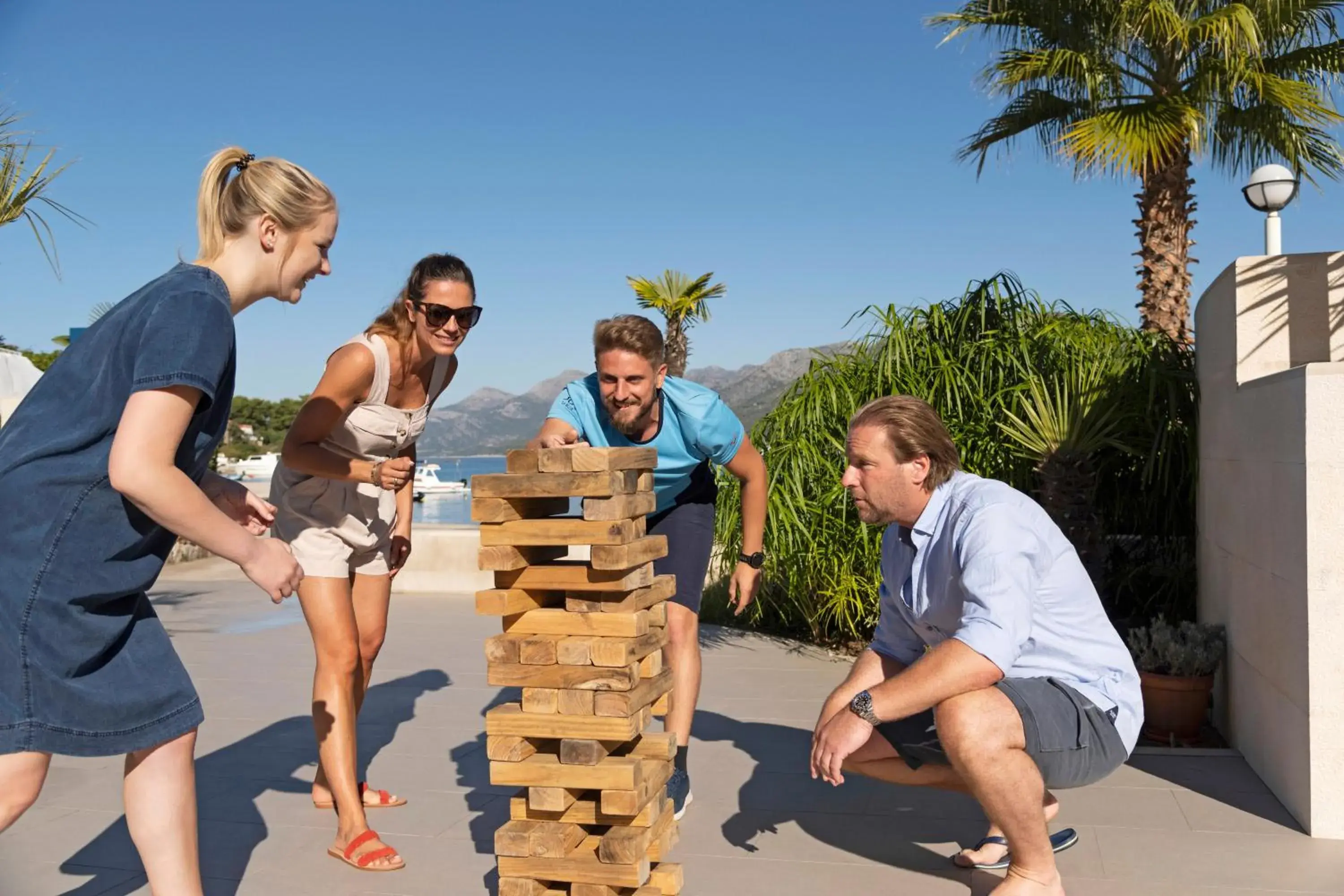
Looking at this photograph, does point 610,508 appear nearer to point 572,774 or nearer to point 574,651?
point 574,651

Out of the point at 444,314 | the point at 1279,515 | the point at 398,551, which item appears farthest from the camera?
the point at 398,551

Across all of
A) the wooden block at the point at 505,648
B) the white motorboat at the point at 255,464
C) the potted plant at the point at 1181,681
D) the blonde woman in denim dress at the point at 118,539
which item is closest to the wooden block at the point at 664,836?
the wooden block at the point at 505,648

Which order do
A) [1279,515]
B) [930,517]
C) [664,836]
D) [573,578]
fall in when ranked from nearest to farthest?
[573,578]
[664,836]
[930,517]
[1279,515]

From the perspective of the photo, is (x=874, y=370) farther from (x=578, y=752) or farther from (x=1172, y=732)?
(x=578, y=752)

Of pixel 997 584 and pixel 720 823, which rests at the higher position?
pixel 997 584

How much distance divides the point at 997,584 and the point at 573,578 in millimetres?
1070

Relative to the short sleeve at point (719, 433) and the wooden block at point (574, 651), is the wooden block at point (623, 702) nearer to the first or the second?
the wooden block at point (574, 651)

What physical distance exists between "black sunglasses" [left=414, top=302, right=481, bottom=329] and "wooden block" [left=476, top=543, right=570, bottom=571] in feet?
3.05

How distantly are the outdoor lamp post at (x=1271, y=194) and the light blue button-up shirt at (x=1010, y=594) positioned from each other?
2.96 meters

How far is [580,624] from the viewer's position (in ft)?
9.36

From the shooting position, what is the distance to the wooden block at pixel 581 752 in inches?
109

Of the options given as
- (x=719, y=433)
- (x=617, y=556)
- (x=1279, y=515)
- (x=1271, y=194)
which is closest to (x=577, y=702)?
(x=617, y=556)

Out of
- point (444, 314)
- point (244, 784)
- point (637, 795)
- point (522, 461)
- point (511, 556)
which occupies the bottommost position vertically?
point (244, 784)

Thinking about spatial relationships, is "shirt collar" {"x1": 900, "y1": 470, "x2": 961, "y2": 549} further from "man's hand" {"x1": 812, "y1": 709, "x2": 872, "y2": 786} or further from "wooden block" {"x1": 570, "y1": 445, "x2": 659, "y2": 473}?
"wooden block" {"x1": 570, "y1": 445, "x2": 659, "y2": 473}
